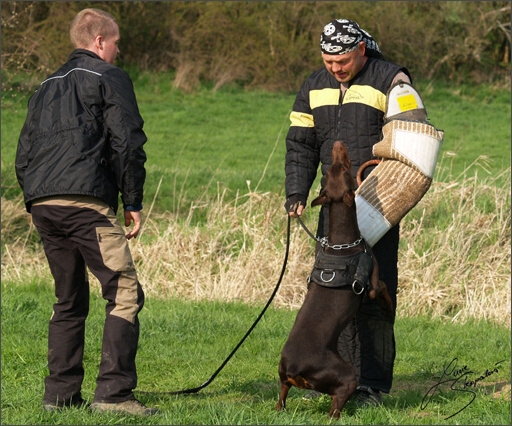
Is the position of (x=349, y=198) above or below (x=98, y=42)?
below

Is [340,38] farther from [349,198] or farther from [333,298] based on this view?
[333,298]

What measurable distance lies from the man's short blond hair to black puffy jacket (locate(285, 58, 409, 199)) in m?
1.26

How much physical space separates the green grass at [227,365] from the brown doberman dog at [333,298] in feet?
0.68

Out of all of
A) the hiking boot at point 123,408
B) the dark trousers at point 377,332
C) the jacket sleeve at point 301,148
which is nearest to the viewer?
the hiking boot at point 123,408

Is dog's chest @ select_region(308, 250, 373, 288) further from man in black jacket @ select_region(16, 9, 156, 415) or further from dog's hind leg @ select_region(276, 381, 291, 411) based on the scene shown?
man in black jacket @ select_region(16, 9, 156, 415)

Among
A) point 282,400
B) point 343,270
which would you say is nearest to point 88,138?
point 343,270

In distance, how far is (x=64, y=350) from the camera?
5109mm

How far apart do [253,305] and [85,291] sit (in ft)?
11.7

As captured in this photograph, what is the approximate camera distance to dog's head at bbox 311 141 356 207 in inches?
197

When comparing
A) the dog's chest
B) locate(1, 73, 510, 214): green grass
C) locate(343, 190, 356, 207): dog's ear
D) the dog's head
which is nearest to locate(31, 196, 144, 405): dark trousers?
the dog's chest

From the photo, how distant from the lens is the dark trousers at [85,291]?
4934mm

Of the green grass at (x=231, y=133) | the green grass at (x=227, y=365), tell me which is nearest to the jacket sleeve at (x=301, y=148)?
the green grass at (x=227, y=365)

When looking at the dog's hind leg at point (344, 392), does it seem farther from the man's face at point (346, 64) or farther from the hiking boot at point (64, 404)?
the man's face at point (346, 64)

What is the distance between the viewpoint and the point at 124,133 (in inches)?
192
